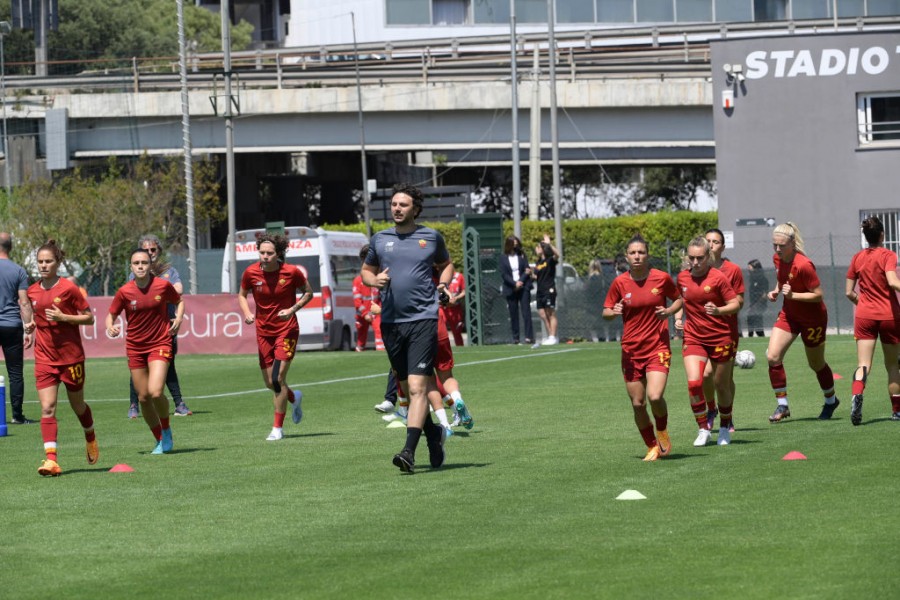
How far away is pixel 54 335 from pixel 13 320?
233 inches

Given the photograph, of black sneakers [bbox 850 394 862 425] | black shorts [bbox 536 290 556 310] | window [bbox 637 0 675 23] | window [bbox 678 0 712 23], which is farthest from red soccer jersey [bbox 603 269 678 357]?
window [bbox 678 0 712 23]

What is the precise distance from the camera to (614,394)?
1973 cm

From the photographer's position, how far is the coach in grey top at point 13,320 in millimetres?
18344

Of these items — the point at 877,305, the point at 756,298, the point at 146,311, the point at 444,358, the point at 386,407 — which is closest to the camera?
the point at 146,311

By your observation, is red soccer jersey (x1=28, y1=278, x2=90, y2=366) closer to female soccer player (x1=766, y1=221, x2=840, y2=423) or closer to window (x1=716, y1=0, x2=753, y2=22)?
female soccer player (x1=766, y1=221, x2=840, y2=423)

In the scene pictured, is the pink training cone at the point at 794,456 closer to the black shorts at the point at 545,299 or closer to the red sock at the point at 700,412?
the red sock at the point at 700,412

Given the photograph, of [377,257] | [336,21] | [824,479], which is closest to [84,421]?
[377,257]

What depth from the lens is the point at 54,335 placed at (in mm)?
13164

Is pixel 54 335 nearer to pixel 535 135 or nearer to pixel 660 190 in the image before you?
pixel 535 135

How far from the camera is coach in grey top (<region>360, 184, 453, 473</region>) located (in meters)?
11.9

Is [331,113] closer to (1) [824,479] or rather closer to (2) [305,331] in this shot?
(2) [305,331]

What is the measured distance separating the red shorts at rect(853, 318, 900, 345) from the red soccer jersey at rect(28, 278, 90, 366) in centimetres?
756

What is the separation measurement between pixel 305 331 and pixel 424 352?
2300 cm

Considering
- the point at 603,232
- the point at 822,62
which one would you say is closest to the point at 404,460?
the point at 822,62
